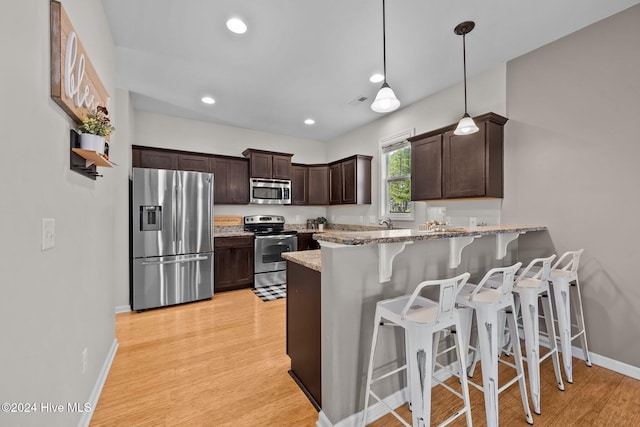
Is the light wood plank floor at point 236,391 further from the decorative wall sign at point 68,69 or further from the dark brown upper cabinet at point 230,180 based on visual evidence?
the dark brown upper cabinet at point 230,180

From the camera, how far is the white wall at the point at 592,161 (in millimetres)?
2109

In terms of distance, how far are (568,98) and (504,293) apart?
212cm

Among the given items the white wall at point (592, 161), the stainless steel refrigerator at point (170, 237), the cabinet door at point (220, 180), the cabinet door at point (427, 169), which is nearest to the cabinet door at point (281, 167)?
the cabinet door at point (220, 180)

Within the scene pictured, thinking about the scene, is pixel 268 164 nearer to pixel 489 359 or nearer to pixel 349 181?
pixel 349 181

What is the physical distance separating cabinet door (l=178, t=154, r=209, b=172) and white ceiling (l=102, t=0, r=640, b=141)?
84 centimetres

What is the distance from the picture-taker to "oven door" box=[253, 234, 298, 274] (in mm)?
4512

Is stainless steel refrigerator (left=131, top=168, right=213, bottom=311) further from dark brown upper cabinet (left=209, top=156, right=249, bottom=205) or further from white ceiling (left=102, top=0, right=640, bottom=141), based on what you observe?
white ceiling (left=102, top=0, right=640, bottom=141)

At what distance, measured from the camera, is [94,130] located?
1.53 m

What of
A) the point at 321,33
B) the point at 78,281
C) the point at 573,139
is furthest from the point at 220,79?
the point at 573,139

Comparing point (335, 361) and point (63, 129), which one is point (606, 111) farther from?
point (63, 129)

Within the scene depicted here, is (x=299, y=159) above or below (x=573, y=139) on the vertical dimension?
above

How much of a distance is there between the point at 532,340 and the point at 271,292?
3424 millimetres

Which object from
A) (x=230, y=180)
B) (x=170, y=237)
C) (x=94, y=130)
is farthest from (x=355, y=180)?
(x=94, y=130)

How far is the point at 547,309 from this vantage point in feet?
7.11
